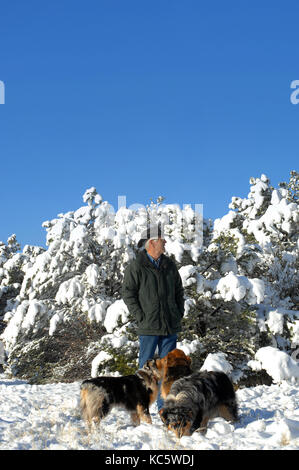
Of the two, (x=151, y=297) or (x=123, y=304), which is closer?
(x=151, y=297)

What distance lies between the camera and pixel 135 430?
14.9 feet

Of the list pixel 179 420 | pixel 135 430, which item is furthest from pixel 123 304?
pixel 179 420

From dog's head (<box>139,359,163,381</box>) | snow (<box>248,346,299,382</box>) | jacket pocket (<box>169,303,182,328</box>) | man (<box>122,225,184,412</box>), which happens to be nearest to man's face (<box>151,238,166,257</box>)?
man (<box>122,225,184,412</box>)

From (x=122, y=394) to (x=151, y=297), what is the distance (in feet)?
A: 4.17

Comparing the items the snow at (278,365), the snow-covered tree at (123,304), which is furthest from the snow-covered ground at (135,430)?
the snow-covered tree at (123,304)

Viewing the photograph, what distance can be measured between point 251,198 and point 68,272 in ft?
34.6

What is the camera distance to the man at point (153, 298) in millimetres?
5574

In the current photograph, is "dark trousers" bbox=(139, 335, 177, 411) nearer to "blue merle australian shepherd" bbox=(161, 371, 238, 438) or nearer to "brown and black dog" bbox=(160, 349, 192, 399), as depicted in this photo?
"brown and black dog" bbox=(160, 349, 192, 399)

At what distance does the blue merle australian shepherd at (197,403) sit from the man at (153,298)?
907 mm

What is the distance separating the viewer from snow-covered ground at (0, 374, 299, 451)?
3.89m

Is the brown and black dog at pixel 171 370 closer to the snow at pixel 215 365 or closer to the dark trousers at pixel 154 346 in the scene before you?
the dark trousers at pixel 154 346

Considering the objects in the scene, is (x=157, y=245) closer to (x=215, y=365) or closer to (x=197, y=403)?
(x=197, y=403)

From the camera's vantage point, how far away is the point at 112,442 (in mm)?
4172
